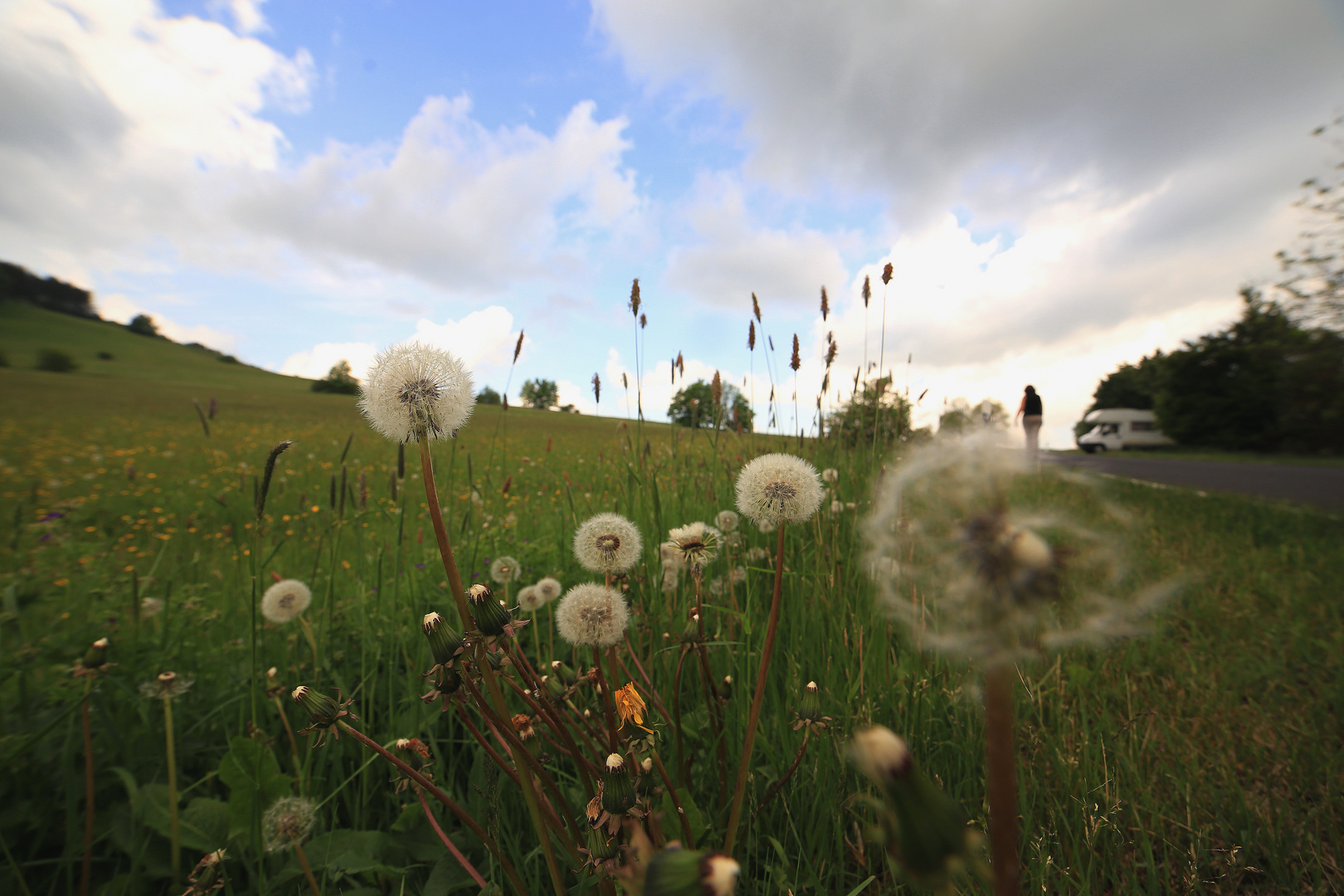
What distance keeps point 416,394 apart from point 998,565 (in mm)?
1134

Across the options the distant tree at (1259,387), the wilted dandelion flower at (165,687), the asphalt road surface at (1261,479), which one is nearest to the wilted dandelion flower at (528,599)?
the wilted dandelion flower at (165,687)

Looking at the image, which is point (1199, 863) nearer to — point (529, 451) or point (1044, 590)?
point (1044, 590)

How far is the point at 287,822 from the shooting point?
53.4 inches

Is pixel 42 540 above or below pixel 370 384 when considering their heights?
below

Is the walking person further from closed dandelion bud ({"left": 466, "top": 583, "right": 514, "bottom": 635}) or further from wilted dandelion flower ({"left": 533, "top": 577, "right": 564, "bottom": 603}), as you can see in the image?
wilted dandelion flower ({"left": 533, "top": 577, "right": 564, "bottom": 603})

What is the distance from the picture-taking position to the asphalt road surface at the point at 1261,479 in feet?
31.1

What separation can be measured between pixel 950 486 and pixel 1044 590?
0.19 m

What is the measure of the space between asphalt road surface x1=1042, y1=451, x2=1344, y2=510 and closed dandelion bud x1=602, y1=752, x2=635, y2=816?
8254mm

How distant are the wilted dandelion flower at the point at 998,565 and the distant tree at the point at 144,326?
6792 centimetres

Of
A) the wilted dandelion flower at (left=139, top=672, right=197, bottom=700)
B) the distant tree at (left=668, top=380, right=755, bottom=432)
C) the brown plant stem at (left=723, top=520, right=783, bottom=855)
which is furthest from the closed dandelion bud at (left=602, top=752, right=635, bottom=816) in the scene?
the distant tree at (left=668, top=380, right=755, bottom=432)

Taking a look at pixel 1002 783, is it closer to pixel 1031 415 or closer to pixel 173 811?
pixel 1031 415

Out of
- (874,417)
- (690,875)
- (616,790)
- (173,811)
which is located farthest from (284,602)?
(874,417)

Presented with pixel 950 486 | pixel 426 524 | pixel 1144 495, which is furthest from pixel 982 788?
pixel 1144 495

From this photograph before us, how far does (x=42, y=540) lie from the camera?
2.65 m
